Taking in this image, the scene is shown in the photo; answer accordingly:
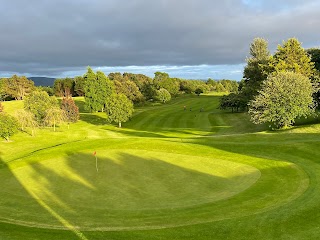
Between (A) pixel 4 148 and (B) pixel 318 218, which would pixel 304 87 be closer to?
(B) pixel 318 218

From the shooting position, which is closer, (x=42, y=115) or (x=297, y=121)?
(x=297, y=121)

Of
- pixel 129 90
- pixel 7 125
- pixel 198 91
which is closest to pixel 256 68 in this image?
pixel 7 125

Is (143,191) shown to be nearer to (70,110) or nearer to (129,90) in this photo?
(70,110)

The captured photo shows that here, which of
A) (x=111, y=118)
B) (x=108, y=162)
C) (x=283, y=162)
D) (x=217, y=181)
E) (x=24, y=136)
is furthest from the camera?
(x=111, y=118)

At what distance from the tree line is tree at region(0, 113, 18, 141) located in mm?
36706

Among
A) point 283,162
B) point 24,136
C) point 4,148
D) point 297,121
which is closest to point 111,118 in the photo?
point 24,136

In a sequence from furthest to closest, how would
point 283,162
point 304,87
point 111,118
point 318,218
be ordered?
point 111,118
point 304,87
point 283,162
point 318,218

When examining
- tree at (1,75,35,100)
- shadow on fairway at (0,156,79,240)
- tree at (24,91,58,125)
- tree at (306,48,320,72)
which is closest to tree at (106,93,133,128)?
tree at (24,91,58,125)

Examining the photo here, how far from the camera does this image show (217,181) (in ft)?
66.8

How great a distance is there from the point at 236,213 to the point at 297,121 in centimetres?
4346

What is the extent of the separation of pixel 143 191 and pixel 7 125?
35.3m

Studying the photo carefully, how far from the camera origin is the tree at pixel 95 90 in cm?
9312

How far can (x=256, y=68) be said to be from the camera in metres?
68.6

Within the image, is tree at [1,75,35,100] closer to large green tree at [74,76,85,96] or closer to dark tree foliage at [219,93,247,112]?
large green tree at [74,76,85,96]
